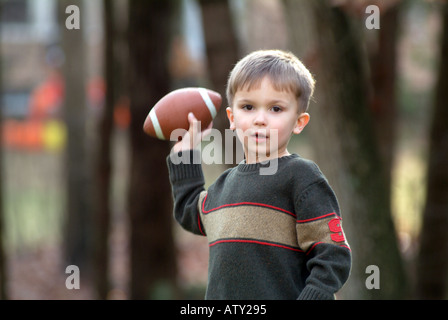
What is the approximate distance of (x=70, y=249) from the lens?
10.7 meters

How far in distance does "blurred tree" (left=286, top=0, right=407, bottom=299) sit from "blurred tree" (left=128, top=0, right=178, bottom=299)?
2533mm

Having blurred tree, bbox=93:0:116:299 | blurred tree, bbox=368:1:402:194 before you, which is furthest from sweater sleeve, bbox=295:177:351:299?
blurred tree, bbox=93:0:116:299

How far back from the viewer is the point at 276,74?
231 centimetres

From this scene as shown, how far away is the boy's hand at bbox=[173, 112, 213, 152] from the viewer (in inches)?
101

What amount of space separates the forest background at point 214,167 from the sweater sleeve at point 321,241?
2.38 m

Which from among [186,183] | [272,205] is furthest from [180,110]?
[272,205]

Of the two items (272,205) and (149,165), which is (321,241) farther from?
(149,165)

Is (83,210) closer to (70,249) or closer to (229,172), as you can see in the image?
(70,249)

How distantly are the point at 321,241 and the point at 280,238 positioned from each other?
157 mm

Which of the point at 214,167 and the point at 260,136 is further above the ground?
the point at 260,136

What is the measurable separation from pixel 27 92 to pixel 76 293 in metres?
13.8

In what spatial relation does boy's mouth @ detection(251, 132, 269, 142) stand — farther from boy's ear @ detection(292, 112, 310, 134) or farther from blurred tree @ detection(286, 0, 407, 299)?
blurred tree @ detection(286, 0, 407, 299)

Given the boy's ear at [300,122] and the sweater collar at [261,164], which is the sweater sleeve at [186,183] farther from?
the boy's ear at [300,122]
